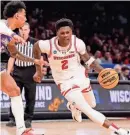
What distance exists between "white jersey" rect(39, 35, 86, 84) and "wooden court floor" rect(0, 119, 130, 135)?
1.24 meters

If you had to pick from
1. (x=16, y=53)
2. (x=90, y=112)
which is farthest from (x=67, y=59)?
(x=90, y=112)

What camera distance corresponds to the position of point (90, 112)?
619 centimetres

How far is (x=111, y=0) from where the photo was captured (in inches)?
779

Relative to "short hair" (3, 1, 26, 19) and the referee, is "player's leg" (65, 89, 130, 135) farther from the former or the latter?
the referee

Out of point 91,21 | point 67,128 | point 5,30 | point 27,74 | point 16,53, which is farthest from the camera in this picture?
point 91,21

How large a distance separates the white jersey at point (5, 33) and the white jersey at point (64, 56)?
699mm

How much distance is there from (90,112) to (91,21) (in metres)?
14.3

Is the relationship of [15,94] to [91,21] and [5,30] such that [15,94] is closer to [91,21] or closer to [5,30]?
[5,30]

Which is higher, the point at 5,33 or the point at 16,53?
the point at 5,33

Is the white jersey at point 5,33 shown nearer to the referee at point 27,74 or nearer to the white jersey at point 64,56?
the white jersey at point 64,56

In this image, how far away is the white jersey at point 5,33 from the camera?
5.79 m

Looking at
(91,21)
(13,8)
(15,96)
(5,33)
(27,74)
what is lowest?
(15,96)

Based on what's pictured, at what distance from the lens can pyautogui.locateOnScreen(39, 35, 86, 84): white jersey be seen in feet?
21.8

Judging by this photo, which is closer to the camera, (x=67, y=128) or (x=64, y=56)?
(x=64, y=56)
